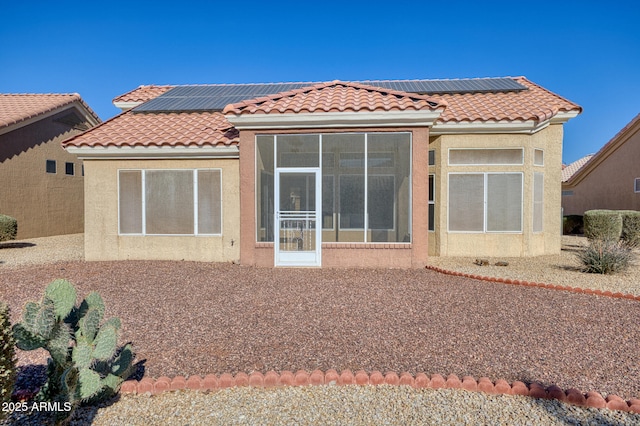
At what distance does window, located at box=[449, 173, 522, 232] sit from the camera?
11594 millimetres

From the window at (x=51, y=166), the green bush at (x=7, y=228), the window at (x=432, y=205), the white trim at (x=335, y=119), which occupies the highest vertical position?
the white trim at (x=335, y=119)

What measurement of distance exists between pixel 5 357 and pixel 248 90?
14788mm

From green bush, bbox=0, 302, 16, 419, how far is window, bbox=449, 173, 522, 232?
1087cm

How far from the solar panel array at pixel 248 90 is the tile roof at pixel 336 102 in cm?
405

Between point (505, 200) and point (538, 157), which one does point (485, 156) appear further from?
point (538, 157)

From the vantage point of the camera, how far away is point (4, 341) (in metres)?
2.69

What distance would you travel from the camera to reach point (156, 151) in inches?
435

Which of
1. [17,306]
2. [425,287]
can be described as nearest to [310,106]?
[425,287]

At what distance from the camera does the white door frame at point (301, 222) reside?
998 cm

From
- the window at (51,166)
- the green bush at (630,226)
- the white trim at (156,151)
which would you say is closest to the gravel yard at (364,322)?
the white trim at (156,151)

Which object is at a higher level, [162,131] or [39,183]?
[162,131]

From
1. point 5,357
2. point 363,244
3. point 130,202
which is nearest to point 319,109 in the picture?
point 363,244

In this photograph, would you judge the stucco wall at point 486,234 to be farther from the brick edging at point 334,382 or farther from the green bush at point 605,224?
the brick edging at point 334,382

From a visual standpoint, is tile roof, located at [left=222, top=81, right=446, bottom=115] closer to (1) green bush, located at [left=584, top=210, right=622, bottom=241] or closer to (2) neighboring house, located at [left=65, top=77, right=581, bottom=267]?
(2) neighboring house, located at [left=65, top=77, right=581, bottom=267]
